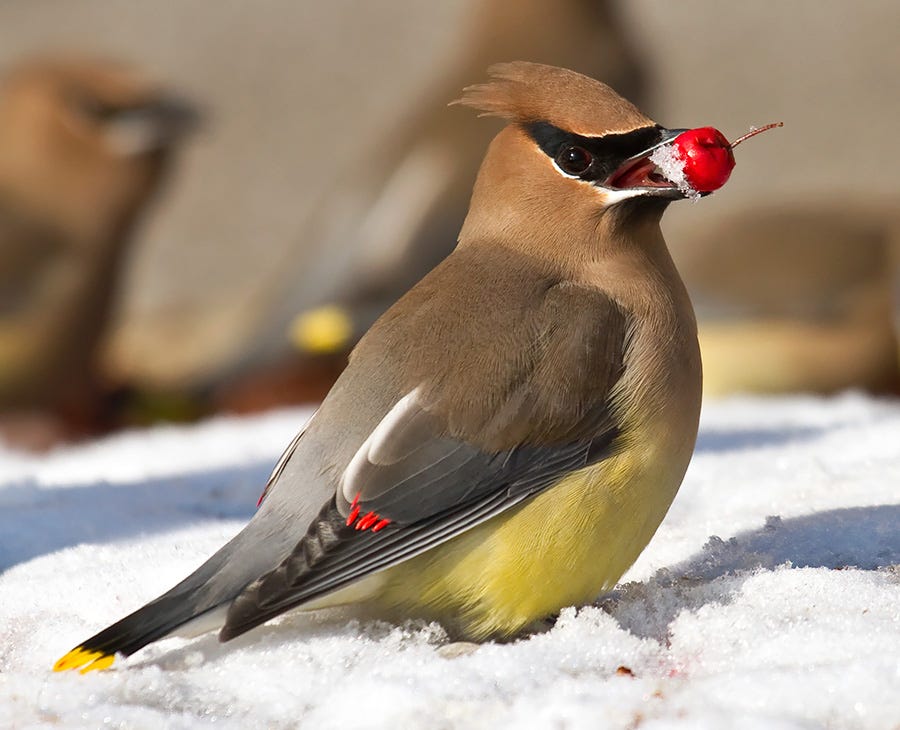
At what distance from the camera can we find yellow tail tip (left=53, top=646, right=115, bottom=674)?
2.53 metres

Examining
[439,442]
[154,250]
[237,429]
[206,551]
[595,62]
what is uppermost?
[595,62]

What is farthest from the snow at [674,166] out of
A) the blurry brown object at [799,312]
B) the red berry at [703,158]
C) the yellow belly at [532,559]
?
the blurry brown object at [799,312]

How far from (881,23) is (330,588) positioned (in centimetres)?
1232

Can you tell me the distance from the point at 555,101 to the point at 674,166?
28 cm

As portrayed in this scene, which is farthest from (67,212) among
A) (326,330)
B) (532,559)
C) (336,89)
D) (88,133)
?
(336,89)

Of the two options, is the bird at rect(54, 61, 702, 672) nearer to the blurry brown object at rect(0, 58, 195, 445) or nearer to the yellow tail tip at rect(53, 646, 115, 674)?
the yellow tail tip at rect(53, 646, 115, 674)

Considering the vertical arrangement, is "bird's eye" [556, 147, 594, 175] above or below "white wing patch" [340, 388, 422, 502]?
above

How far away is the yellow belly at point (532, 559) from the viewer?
107 inches

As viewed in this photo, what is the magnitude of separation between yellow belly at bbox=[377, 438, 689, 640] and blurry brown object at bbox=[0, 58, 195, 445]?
4173 millimetres

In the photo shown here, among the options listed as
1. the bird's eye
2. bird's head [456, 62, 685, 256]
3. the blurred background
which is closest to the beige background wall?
the blurred background

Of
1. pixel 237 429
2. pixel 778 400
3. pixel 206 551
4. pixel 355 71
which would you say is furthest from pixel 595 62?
pixel 355 71

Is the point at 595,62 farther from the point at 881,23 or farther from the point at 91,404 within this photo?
the point at 881,23

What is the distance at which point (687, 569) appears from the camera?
3076 mm

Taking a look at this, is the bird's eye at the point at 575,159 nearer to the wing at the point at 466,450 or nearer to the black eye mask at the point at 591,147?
the black eye mask at the point at 591,147
